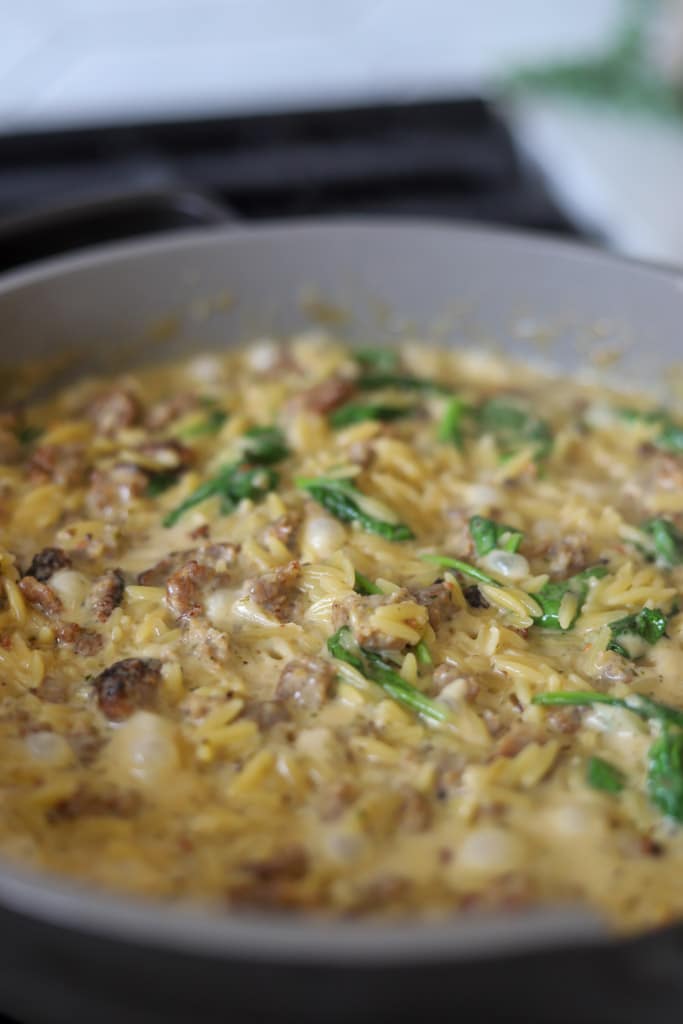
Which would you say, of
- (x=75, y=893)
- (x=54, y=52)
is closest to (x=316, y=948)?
(x=75, y=893)

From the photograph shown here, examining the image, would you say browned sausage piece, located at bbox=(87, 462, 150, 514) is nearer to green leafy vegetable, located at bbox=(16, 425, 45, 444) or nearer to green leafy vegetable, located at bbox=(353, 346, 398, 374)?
green leafy vegetable, located at bbox=(16, 425, 45, 444)

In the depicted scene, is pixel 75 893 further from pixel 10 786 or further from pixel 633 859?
pixel 633 859

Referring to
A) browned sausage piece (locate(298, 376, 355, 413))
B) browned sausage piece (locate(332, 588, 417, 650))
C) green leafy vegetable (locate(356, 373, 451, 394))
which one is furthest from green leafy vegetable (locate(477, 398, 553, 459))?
browned sausage piece (locate(332, 588, 417, 650))

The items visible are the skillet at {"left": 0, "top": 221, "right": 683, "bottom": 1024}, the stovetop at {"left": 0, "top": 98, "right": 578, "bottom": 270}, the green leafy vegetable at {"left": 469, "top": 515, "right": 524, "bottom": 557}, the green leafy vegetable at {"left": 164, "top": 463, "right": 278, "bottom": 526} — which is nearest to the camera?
the skillet at {"left": 0, "top": 221, "right": 683, "bottom": 1024}

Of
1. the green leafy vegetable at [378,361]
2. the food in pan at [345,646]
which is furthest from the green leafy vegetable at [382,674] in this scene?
the green leafy vegetable at [378,361]

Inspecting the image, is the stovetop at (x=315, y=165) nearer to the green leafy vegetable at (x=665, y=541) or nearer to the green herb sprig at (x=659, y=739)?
the green leafy vegetable at (x=665, y=541)

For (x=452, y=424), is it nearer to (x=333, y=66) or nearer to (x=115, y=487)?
(x=115, y=487)
